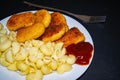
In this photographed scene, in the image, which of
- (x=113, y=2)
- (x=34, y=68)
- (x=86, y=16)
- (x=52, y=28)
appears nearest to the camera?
(x=34, y=68)

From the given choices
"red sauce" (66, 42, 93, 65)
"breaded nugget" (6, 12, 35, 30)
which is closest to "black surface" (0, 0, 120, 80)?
"red sauce" (66, 42, 93, 65)

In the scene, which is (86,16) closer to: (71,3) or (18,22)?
(71,3)

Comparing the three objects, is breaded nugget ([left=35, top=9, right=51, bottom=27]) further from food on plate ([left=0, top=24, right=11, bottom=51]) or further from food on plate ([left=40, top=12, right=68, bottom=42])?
food on plate ([left=0, top=24, right=11, bottom=51])

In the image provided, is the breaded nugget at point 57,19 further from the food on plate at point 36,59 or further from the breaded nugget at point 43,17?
the food on plate at point 36,59

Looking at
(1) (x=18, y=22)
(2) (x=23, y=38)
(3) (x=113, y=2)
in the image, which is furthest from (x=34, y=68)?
(3) (x=113, y=2)

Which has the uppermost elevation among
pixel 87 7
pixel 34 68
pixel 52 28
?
pixel 87 7

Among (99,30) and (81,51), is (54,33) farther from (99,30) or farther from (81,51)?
(99,30)

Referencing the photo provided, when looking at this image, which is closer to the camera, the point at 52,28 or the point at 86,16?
the point at 52,28
